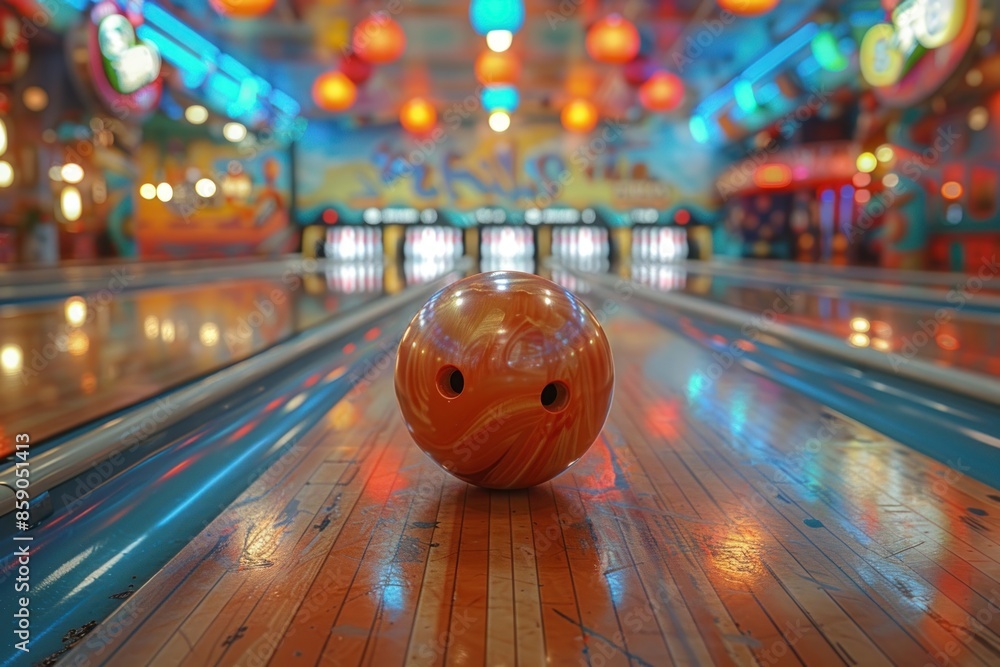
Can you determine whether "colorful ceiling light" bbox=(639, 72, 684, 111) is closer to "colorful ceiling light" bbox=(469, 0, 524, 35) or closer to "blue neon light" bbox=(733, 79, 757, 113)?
"colorful ceiling light" bbox=(469, 0, 524, 35)

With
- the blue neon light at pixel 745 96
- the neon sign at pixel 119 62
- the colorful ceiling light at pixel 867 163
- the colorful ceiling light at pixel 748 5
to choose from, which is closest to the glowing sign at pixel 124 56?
the neon sign at pixel 119 62

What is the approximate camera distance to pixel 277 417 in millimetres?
2439

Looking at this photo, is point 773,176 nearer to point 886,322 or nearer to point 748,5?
point 748,5

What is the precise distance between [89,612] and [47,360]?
6.72ft

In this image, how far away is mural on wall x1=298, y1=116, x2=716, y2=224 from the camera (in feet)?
42.6

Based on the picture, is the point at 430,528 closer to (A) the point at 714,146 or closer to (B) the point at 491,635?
(B) the point at 491,635

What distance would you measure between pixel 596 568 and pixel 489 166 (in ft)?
39.7

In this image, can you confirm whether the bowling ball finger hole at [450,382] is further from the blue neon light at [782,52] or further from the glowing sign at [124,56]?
the blue neon light at [782,52]

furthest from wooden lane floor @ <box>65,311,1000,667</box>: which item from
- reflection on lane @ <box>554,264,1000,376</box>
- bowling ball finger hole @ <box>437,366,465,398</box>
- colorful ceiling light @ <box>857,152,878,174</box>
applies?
colorful ceiling light @ <box>857,152,878,174</box>

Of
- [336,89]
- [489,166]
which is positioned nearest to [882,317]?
[336,89]

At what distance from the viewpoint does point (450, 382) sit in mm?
1568

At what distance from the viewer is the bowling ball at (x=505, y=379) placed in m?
1.49

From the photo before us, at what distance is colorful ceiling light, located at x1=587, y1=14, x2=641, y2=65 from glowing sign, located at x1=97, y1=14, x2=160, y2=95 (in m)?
3.83

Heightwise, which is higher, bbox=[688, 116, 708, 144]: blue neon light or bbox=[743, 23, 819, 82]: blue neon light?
bbox=[743, 23, 819, 82]: blue neon light
